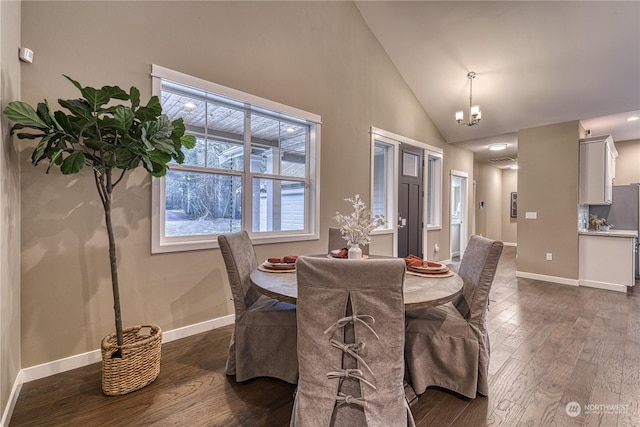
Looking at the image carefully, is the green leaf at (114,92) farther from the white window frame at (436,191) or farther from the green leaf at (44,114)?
the white window frame at (436,191)

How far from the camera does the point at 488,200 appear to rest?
915cm

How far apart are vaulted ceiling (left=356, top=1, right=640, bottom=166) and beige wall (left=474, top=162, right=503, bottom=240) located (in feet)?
11.5

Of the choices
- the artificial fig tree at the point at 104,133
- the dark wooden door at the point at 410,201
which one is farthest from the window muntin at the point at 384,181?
the artificial fig tree at the point at 104,133

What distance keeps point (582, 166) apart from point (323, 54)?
4.43m

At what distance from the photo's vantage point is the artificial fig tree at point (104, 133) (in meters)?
1.71

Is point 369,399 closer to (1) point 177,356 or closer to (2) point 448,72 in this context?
(1) point 177,356

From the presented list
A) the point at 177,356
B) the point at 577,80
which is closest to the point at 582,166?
the point at 577,80

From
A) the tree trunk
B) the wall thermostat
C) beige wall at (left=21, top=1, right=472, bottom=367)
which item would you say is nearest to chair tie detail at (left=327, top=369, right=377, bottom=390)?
the tree trunk

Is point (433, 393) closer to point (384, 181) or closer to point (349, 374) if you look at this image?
point (349, 374)

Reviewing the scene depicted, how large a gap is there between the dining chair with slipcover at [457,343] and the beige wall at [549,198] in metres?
4.08

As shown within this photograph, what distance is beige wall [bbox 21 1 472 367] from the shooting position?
204 centimetres

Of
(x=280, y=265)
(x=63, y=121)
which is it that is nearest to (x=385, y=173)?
(x=280, y=265)

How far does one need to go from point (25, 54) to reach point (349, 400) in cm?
281

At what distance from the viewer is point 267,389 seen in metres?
1.94
